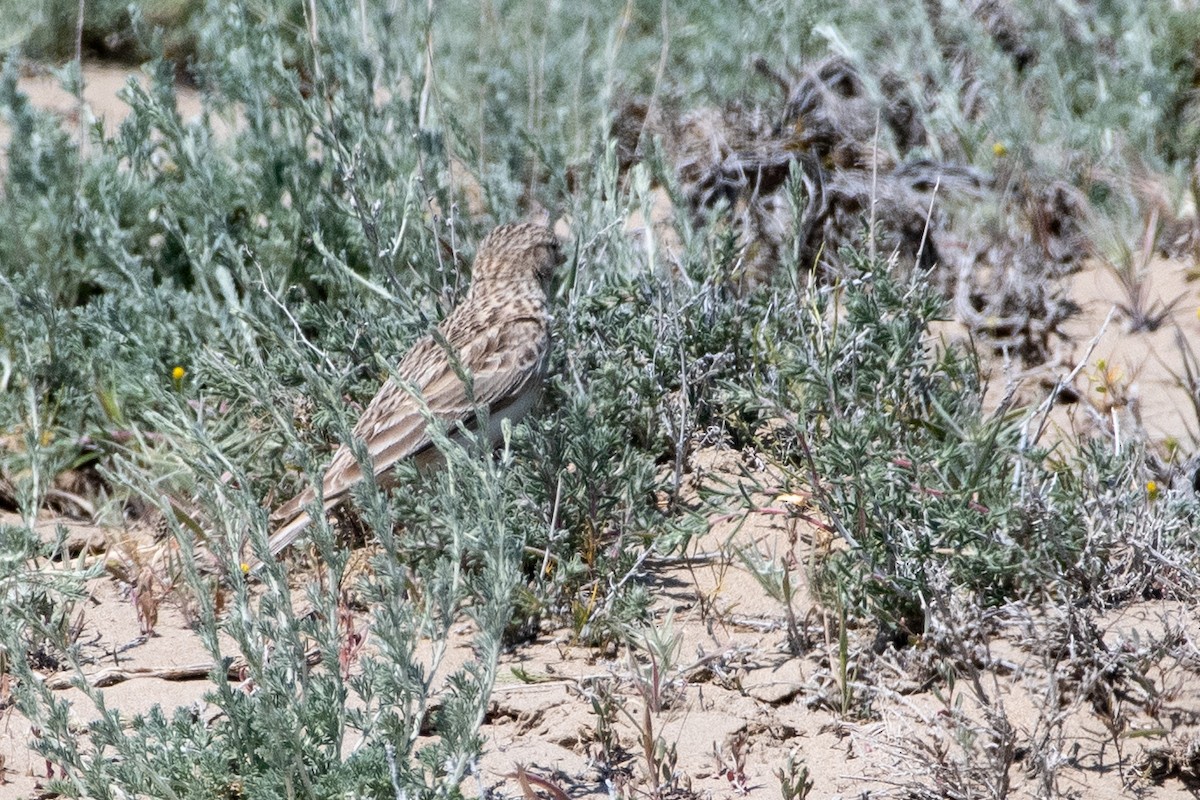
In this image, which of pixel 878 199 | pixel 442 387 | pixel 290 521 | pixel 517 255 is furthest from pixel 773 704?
pixel 878 199

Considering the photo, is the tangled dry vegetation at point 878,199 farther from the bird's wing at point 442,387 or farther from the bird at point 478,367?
the bird's wing at point 442,387

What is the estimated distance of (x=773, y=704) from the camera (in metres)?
4.05

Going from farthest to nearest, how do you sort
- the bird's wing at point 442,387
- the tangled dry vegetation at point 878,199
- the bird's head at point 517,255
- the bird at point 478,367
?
the tangled dry vegetation at point 878,199 → the bird's head at point 517,255 → the bird's wing at point 442,387 → the bird at point 478,367

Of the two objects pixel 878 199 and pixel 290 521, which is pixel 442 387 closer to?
pixel 290 521

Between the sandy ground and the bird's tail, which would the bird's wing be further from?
the sandy ground

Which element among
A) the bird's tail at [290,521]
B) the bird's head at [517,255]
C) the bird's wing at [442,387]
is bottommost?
the bird's tail at [290,521]

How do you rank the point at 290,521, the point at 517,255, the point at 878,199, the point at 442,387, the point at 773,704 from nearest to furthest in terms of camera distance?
the point at 773,704, the point at 290,521, the point at 442,387, the point at 517,255, the point at 878,199

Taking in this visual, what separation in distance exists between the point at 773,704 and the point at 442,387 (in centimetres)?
187

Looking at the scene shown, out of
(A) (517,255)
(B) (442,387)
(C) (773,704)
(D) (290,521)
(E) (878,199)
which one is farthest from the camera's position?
(E) (878,199)

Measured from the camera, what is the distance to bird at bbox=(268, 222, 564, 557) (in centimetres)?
486

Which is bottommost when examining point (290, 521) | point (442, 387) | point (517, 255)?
point (290, 521)

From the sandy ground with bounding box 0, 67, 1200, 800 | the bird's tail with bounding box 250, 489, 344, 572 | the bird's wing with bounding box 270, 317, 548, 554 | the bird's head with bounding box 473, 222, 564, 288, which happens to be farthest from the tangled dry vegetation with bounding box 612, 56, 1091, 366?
the bird's tail with bounding box 250, 489, 344, 572

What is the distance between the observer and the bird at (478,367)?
486 centimetres

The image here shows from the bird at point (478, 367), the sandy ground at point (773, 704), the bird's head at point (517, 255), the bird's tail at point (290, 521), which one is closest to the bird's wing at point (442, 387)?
the bird at point (478, 367)
